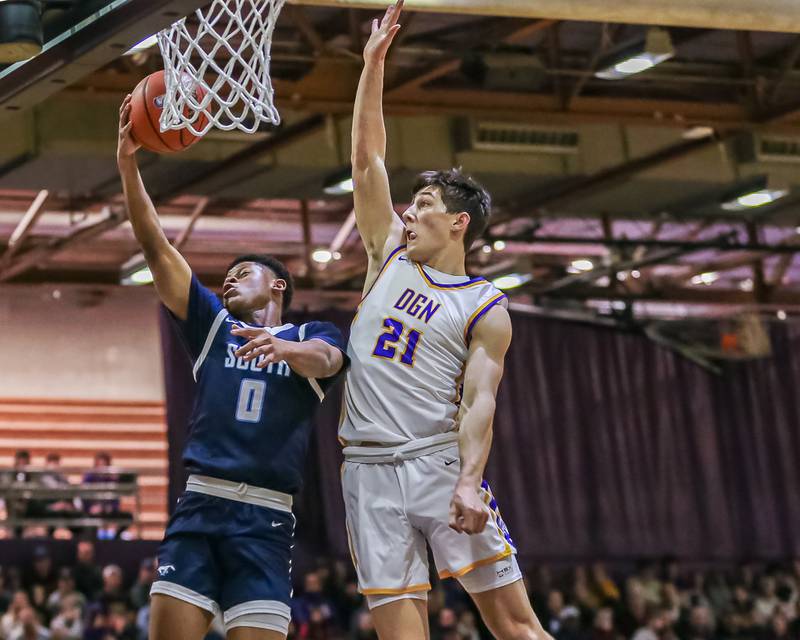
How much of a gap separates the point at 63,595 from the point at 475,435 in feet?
41.4

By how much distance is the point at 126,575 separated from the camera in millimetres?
18297

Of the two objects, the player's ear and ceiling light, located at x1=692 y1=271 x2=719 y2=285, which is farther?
ceiling light, located at x1=692 y1=271 x2=719 y2=285

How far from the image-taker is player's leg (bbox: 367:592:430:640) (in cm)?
546

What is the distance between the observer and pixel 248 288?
237 inches

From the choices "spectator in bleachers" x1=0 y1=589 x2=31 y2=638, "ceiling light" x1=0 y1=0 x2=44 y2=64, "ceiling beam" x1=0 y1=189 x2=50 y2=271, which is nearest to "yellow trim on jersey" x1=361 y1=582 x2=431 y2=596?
"ceiling light" x1=0 y1=0 x2=44 y2=64

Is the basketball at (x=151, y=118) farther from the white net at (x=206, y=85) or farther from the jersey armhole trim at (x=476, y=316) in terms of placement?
the jersey armhole trim at (x=476, y=316)

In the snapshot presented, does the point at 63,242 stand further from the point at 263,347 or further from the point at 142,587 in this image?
the point at 263,347

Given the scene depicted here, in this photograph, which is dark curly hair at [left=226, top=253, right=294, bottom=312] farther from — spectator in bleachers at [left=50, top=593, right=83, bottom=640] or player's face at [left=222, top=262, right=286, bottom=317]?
spectator in bleachers at [left=50, top=593, right=83, bottom=640]

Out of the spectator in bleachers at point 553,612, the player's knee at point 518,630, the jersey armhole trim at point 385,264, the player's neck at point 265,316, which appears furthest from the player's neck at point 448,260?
the spectator in bleachers at point 553,612

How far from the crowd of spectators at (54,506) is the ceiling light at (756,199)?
9251 mm

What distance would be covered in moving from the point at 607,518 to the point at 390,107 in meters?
10.7

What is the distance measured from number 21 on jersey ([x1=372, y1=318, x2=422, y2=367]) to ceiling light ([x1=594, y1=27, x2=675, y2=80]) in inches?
308

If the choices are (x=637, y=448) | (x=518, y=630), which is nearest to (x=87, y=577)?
(x=637, y=448)

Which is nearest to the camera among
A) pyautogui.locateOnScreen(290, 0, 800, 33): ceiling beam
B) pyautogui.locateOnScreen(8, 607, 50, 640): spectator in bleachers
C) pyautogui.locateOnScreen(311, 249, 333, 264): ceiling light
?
pyautogui.locateOnScreen(290, 0, 800, 33): ceiling beam
